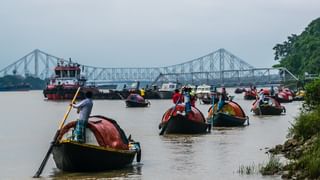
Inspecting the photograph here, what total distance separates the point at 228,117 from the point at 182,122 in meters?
6.34

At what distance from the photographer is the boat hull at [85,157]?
20094mm

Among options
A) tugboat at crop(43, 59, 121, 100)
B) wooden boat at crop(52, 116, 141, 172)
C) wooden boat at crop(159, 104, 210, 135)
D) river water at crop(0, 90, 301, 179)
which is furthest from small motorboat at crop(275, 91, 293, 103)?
wooden boat at crop(52, 116, 141, 172)

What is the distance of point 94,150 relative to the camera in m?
20.4

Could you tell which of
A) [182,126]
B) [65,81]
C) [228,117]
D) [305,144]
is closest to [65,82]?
[65,81]

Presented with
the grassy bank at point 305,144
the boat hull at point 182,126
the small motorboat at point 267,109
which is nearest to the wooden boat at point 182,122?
the boat hull at point 182,126

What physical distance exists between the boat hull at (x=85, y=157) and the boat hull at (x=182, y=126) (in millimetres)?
11518

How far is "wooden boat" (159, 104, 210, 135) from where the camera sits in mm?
33000

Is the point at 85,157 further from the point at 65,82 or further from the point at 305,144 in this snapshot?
the point at 65,82

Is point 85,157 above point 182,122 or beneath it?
beneath

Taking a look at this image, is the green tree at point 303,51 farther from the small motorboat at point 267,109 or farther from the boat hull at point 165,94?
the small motorboat at point 267,109

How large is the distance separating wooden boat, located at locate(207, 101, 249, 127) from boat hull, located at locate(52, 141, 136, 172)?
17.5m

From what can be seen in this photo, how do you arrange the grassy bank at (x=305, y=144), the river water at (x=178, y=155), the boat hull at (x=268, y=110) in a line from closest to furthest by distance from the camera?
the grassy bank at (x=305, y=144) < the river water at (x=178, y=155) < the boat hull at (x=268, y=110)

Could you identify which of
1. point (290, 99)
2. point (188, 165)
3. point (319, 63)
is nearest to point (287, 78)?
point (319, 63)

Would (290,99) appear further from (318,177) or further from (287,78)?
(318,177)
